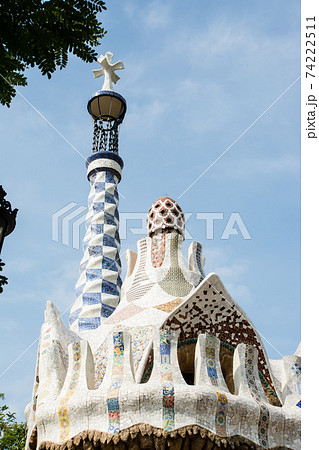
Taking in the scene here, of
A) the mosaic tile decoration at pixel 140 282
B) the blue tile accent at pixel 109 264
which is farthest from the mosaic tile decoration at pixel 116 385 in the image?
the blue tile accent at pixel 109 264

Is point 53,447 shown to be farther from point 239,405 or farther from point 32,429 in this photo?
point 239,405

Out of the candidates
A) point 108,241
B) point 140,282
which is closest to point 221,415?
point 140,282

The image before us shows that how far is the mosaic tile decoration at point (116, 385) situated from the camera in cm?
618

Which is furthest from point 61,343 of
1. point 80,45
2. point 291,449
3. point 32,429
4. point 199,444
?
point 80,45

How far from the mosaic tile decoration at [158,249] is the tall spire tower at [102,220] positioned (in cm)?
211

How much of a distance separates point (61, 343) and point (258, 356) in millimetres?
2727

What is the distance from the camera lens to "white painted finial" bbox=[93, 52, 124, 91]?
15.7 meters

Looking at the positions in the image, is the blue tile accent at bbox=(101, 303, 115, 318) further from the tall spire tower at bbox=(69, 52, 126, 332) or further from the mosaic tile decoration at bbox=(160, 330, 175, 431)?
the mosaic tile decoration at bbox=(160, 330, 175, 431)

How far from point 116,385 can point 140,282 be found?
3.14m

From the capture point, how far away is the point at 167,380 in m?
6.34

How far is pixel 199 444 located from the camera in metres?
6.12

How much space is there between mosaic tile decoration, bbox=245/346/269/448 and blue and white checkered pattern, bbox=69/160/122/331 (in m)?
4.56

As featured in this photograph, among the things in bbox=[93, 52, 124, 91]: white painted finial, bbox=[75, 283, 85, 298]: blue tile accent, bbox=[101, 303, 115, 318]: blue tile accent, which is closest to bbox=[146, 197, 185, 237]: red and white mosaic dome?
bbox=[101, 303, 115, 318]: blue tile accent

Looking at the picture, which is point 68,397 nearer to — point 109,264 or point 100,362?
point 100,362
